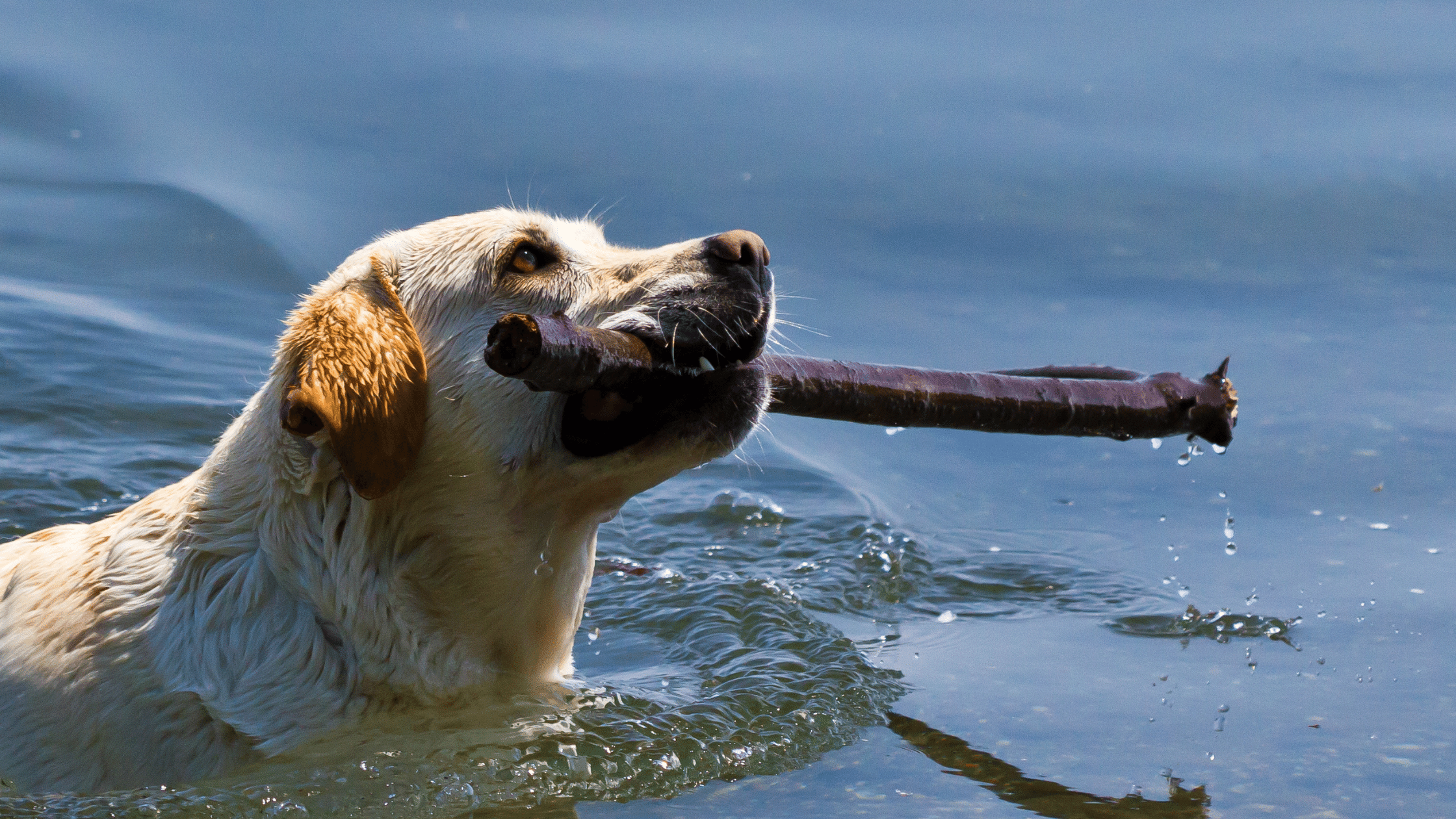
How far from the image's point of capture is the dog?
157 inches

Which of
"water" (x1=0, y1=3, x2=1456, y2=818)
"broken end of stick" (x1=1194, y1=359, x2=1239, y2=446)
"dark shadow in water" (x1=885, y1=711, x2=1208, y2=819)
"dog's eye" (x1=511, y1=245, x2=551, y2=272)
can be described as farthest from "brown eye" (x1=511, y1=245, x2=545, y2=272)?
"broken end of stick" (x1=1194, y1=359, x2=1239, y2=446)

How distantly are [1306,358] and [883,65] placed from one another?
4003mm

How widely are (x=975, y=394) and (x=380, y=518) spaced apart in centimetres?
186

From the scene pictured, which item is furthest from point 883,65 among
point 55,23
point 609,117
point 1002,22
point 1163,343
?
point 55,23

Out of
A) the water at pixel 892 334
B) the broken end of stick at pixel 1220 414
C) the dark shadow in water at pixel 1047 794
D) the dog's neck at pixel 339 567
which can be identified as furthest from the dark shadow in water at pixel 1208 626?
the dog's neck at pixel 339 567

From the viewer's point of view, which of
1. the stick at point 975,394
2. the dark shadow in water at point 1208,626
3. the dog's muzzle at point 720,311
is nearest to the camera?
the stick at point 975,394

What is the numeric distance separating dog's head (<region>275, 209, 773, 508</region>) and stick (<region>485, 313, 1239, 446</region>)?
3.9 inches

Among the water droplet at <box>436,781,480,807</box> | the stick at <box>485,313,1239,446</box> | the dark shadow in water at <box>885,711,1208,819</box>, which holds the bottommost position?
the water droplet at <box>436,781,480,807</box>

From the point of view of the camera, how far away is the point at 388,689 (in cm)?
412

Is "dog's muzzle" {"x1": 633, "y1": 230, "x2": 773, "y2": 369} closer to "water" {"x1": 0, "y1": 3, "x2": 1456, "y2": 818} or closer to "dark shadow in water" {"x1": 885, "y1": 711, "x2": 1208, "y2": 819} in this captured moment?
"water" {"x1": 0, "y1": 3, "x2": 1456, "y2": 818}

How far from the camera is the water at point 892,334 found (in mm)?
4523

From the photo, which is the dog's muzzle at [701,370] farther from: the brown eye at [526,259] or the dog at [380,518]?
the brown eye at [526,259]

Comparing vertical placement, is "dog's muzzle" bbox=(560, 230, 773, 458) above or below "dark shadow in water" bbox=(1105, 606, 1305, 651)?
above

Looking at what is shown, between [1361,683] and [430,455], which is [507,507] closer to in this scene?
[430,455]
